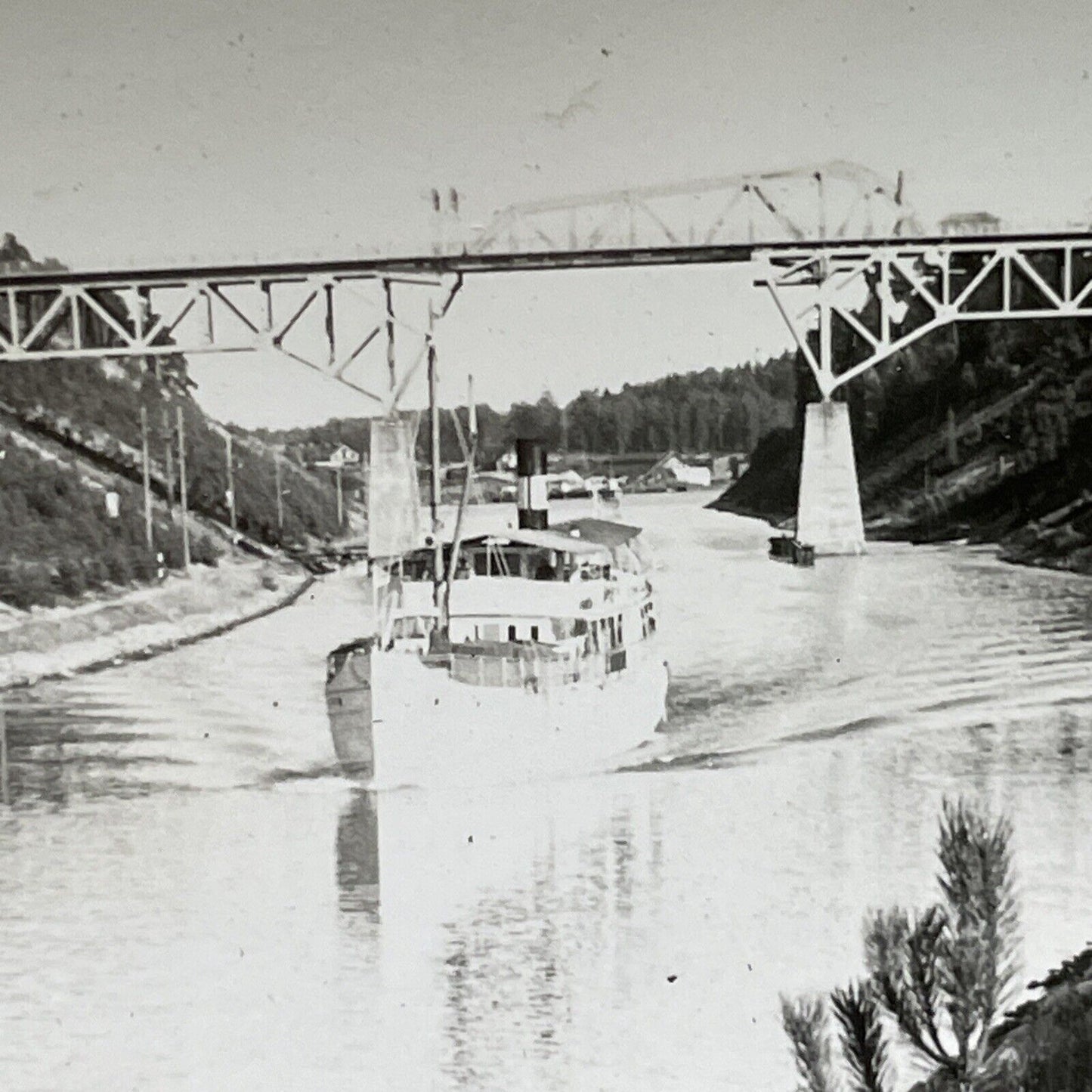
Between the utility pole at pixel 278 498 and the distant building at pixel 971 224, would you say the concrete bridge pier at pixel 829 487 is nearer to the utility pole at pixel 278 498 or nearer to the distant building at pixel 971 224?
the distant building at pixel 971 224

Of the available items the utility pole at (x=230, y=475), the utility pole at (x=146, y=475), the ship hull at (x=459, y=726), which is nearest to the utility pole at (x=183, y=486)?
the utility pole at (x=146, y=475)

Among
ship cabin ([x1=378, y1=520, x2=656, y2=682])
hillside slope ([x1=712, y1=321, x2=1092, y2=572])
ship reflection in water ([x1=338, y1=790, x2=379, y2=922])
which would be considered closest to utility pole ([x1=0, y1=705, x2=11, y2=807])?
ship reflection in water ([x1=338, y1=790, x2=379, y2=922])

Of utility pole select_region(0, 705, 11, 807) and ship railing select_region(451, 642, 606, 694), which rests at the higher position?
ship railing select_region(451, 642, 606, 694)

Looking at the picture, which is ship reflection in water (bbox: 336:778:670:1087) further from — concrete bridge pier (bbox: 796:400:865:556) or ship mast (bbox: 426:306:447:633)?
concrete bridge pier (bbox: 796:400:865:556)

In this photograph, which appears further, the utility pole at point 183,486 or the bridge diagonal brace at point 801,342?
the utility pole at point 183,486

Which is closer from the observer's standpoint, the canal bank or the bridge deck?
the bridge deck

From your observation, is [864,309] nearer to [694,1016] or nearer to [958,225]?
[958,225]
